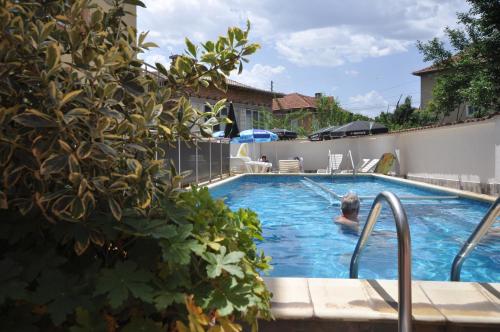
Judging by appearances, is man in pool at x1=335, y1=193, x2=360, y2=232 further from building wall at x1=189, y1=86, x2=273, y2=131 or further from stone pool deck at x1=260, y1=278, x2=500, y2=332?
building wall at x1=189, y1=86, x2=273, y2=131

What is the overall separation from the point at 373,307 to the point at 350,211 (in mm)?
5470

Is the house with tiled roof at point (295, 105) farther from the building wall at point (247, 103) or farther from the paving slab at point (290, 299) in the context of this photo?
the paving slab at point (290, 299)

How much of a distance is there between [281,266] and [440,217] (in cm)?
439

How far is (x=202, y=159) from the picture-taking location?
12.8m

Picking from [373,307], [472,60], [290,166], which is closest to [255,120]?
[290,166]

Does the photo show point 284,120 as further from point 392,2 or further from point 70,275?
point 70,275

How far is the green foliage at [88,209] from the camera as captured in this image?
144 centimetres

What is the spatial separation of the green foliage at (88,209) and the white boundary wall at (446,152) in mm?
10073

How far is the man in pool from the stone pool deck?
483 centimetres

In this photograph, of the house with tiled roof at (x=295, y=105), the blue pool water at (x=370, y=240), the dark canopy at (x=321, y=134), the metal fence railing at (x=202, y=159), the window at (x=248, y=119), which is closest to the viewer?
the blue pool water at (x=370, y=240)

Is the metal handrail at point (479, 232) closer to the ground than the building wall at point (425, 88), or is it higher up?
closer to the ground

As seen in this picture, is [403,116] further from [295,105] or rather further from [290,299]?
[290,299]

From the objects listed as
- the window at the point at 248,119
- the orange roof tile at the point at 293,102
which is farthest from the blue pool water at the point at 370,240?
the orange roof tile at the point at 293,102

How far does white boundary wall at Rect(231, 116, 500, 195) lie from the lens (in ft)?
34.3
